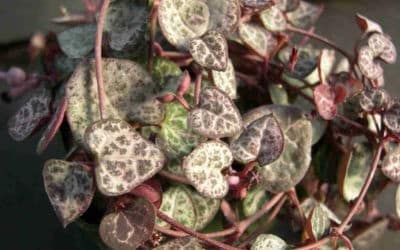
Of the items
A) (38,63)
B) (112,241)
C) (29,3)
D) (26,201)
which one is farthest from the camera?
(29,3)

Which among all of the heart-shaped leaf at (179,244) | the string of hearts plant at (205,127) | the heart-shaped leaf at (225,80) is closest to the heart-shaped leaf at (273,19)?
the string of hearts plant at (205,127)

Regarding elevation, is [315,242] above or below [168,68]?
below

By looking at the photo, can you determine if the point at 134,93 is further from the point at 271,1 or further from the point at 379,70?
the point at 379,70

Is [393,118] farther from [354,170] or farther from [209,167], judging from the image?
[209,167]

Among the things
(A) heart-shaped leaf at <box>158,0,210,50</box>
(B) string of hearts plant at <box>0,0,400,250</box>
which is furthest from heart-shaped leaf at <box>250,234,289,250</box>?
(A) heart-shaped leaf at <box>158,0,210,50</box>

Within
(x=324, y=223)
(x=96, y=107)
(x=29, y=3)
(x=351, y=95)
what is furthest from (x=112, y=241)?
(x=29, y=3)
